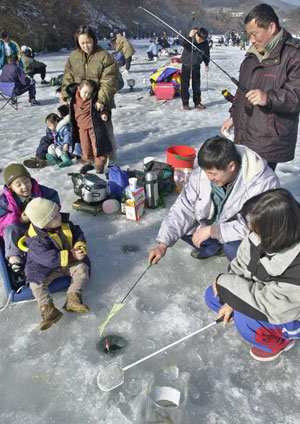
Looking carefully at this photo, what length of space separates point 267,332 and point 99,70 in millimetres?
3530

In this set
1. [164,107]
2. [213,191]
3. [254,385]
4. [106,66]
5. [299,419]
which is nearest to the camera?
[299,419]

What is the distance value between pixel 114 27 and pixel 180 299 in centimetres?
3479

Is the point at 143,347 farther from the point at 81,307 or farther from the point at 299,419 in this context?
the point at 299,419

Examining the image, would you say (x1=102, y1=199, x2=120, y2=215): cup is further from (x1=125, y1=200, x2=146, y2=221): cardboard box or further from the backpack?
the backpack

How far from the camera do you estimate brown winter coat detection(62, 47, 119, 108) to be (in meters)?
3.92

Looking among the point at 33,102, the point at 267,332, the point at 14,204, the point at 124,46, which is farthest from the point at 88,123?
the point at 124,46

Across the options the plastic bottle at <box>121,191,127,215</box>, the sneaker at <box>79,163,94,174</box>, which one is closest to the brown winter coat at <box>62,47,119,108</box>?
the sneaker at <box>79,163,94,174</box>

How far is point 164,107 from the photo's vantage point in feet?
25.9

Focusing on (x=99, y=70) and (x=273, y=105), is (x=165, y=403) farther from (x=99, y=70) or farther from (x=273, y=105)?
(x=99, y=70)

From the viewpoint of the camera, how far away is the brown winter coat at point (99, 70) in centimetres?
392

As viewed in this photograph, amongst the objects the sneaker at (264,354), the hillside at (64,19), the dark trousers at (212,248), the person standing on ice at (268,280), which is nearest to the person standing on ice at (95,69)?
the dark trousers at (212,248)

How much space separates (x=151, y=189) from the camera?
11.7 ft

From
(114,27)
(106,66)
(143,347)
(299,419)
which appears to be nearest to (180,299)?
(143,347)

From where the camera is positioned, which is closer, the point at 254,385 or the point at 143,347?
the point at 254,385
